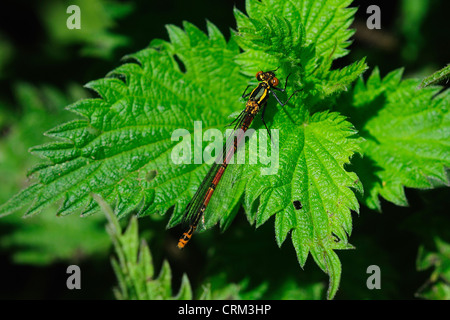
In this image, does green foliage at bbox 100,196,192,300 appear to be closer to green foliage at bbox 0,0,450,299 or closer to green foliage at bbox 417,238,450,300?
green foliage at bbox 0,0,450,299

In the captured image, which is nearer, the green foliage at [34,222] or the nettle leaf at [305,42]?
the nettle leaf at [305,42]

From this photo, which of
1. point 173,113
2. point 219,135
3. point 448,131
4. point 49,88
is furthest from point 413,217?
point 49,88

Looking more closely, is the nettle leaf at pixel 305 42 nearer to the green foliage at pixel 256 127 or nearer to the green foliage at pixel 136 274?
the green foliage at pixel 256 127

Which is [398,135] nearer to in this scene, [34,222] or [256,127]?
[256,127]

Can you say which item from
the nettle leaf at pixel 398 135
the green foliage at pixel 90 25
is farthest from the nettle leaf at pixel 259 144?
the green foliage at pixel 90 25

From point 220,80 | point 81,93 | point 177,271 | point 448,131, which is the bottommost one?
point 177,271

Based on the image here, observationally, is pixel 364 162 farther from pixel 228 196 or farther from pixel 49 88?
pixel 49 88

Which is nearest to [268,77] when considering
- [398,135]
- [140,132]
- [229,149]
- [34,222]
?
[229,149]

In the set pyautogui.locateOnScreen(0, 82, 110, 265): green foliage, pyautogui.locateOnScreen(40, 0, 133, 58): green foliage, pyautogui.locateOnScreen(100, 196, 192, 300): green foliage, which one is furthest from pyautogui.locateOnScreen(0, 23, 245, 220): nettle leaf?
pyautogui.locateOnScreen(0, 82, 110, 265): green foliage
